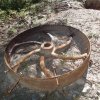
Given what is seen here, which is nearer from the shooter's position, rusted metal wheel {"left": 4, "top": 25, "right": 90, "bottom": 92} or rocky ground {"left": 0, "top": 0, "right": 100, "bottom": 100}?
rusted metal wheel {"left": 4, "top": 25, "right": 90, "bottom": 92}

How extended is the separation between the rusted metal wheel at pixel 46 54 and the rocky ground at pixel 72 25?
156 millimetres

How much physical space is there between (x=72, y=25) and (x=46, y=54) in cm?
125

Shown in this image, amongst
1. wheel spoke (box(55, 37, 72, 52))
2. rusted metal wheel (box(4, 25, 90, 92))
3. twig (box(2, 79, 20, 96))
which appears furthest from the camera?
wheel spoke (box(55, 37, 72, 52))

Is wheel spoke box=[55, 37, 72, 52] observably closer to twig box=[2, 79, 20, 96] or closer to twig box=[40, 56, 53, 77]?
twig box=[40, 56, 53, 77]

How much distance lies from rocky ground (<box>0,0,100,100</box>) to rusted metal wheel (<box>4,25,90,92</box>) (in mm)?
156

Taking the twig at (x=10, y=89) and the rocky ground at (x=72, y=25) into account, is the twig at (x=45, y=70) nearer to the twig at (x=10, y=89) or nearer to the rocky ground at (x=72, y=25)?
the rocky ground at (x=72, y=25)

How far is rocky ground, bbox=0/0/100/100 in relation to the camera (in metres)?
3.84

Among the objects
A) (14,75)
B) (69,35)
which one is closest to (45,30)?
(69,35)

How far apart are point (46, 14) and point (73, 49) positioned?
144 centimetres

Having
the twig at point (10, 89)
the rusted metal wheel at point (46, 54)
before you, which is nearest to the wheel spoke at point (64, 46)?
the rusted metal wheel at point (46, 54)

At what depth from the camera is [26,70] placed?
13.7 feet

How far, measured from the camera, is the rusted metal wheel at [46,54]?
370cm

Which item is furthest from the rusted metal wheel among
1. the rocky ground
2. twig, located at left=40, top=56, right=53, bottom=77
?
the rocky ground

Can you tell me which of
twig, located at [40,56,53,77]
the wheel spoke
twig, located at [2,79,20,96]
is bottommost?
twig, located at [2,79,20,96]
